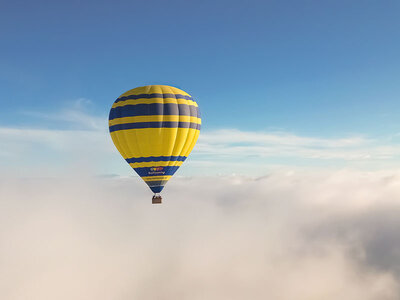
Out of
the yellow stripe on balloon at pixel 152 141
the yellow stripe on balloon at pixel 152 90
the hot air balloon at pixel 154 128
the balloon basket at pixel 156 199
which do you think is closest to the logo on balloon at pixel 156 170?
the hot air balloon at pixel 154 128

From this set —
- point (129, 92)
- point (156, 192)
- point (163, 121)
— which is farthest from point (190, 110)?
point (156, 192)

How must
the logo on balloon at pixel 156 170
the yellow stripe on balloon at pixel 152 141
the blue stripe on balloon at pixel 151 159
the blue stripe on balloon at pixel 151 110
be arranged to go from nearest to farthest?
the blue stripe on balloon at pixel 151 110 < the yellow stripe on balloon at pixel 152 141 < the blue stripe on balloon at pixel 151 159 < the logo on balloon at pixel 156 170

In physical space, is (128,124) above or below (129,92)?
below

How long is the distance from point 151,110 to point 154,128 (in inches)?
97.6

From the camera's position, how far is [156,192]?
54.1 meters

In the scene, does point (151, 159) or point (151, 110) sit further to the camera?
point (151, 159)

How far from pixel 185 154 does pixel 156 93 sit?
1006 centimetres

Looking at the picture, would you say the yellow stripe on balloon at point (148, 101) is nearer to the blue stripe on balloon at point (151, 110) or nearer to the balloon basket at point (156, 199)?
the blue stripe on balloon at point (151, 110)

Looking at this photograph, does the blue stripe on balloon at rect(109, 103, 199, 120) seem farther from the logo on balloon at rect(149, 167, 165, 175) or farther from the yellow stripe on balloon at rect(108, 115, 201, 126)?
the logo on balloon at rect(149, 167, 165, 175)

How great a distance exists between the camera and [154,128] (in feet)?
171

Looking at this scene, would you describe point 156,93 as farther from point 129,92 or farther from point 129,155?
point 129,155

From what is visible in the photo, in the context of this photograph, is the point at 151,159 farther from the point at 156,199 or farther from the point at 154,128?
the point at 156,199

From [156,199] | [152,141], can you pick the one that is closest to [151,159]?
[152,141]

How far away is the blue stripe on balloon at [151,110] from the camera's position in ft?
170
